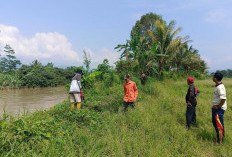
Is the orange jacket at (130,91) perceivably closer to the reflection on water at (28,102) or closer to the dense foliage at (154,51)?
the reflection on water at (28,102)

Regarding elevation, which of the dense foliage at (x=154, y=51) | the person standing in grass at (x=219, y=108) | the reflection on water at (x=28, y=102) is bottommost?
the reflection on water at (x=28, y=102)

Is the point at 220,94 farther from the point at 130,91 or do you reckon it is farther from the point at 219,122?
the point at 130,91

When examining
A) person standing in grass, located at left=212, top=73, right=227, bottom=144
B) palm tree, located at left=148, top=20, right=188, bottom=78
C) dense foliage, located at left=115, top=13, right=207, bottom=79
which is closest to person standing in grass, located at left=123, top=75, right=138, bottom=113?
person standing in grass, located at left=212, top=73, right=227, bottom=144

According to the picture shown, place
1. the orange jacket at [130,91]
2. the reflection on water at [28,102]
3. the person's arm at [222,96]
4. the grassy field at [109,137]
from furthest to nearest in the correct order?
the reflection on water at [28,102]
the orange jacket at [130,91]
the person's arm at [222,96]
the grassy field at [109,137]

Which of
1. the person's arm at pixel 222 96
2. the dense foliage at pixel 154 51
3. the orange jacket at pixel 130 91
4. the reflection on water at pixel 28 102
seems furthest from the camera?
the dense foliage at pixel 154 51

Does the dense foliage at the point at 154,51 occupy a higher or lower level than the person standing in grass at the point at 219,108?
higher

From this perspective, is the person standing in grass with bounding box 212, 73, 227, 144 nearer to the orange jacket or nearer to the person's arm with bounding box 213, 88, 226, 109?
the person's arm with bounding box 213, 88, 226, 109

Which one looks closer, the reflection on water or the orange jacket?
the orange jacket

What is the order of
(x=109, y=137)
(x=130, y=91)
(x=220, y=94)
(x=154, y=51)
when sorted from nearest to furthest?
1. (x=109, y=137)
2. (x=220, y=94)
3. (x=130, y=91)
4. (x=154, y=51)

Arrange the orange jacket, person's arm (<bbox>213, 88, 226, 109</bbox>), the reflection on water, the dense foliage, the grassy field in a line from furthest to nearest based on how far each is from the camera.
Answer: the dense foliage, the reflection on water, the orange jacket, person's arm (<bbox>213, 88, 226, 109</bbox>), the grassy field

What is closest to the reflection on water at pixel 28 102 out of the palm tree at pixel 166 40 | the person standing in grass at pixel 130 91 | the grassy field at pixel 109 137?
the grassy field at pixel 109 137

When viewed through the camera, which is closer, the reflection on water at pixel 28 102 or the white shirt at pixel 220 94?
the white shirt at pixel 220 94

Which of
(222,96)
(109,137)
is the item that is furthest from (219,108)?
(109,137)

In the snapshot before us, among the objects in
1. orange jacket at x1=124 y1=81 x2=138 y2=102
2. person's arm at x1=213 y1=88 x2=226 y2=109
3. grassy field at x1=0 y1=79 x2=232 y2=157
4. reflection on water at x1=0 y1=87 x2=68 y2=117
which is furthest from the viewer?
reflection on water at x1=0 y1=87 x2=68 y2=117
